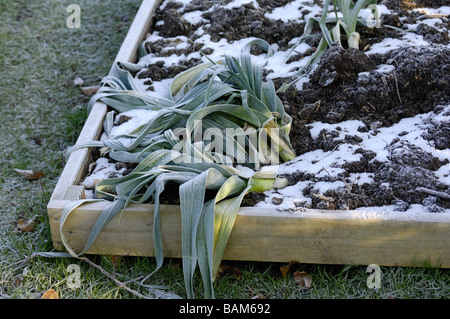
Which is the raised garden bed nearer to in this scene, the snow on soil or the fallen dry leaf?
the snow on soil

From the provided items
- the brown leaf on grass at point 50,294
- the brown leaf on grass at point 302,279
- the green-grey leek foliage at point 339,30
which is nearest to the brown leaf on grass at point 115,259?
the brown leaf on grass at point 50,294

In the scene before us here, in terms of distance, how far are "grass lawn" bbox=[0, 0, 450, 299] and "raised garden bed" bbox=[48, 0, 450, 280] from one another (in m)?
0.08

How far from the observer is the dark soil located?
2414 millimetres

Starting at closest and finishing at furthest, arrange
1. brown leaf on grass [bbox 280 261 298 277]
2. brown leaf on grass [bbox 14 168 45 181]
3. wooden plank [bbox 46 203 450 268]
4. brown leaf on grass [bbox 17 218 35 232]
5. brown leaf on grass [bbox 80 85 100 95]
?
wooden plank [bbox 46 203 450 268] → brown leaf on grass [bbox 280 261 298 277] → brown leaf on grass [bbox 17 218 35 232] → brown leaf on grass [bbox 14 168 45 181] → brown leaf on grass [bbox 80 85 100 95]

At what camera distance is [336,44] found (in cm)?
303

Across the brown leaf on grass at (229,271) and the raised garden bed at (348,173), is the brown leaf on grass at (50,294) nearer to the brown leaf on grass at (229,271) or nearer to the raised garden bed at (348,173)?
the raised garden bed at (348,173)

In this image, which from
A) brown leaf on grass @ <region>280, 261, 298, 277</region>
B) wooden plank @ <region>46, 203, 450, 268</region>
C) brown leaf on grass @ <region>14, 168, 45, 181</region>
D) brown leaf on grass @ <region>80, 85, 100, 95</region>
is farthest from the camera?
brown leaf on grass @ <region>80, 85, 100, 95</region>

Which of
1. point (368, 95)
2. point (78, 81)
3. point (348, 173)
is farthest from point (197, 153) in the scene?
point (78, 81)

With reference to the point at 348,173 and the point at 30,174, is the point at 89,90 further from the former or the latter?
the point at 348,173

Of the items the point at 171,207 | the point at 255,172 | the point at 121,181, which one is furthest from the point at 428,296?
the point at 121,181

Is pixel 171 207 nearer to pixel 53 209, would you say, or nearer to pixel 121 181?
pixel 121 181

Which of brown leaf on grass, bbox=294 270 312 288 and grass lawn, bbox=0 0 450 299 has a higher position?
brown leaf on grass, bbox=294 270 312 288

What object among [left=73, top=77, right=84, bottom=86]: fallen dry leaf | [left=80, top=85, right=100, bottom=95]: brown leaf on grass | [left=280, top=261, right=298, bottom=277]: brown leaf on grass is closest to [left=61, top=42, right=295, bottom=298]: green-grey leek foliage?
[left=280, top=261, right=298, bottom=277]: brown leaf on grass

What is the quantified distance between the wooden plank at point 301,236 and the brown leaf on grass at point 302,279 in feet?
0.17
